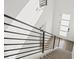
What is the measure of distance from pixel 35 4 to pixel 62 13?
2.46 metres

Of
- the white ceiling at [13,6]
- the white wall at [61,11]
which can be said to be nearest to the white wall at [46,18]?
the white wall at [61,11]

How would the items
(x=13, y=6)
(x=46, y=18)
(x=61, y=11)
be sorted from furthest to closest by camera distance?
(x=61, y=11) < (x=46, y=18) < (x=13, y=6)

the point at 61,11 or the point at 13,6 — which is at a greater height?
the point at 61,11

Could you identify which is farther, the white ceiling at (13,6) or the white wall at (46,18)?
the white wall at (46,18)

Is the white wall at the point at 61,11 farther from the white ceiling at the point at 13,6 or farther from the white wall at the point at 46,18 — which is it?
the white ceiling at the point at 13,6

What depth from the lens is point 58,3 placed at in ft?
19.1

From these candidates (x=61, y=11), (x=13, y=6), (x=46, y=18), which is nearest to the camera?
(x=13, y=6)

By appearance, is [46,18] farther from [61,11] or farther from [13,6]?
[13,6]

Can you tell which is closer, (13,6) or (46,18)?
(13,6)

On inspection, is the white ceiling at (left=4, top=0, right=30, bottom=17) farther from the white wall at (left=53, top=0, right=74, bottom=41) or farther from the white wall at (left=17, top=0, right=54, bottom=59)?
the white wall at (left=53, top=0, right=74, bottom=41)

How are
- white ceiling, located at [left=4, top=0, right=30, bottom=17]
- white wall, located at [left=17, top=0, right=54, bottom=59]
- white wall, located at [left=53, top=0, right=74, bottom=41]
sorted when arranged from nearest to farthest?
1. white ceiling, located at [left=4, top=0, right=30, bottom=17]
2. white wall, located at [left=17, top=0, right=54, bottom=59]
3. white wall, located at [left=53, top=0, right=74, bottom=41]

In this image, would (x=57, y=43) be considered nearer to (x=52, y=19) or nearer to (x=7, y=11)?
(x=52, y=19)

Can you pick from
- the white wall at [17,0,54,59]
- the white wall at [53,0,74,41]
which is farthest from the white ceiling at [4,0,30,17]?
the white wall at [53,0,74,41]

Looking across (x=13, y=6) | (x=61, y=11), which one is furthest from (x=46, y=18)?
(x=13, y=6)
